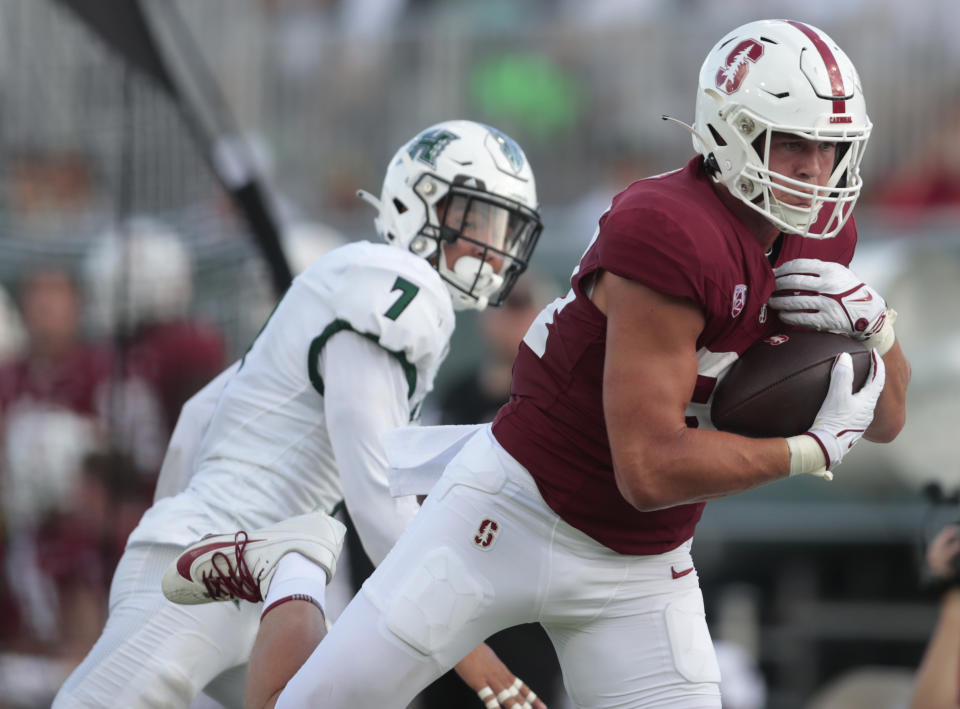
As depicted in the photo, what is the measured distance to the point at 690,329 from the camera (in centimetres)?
276

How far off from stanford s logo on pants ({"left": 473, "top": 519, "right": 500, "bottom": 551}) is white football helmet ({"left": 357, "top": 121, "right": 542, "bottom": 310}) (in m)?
0.91

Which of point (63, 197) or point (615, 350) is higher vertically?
point (615, 350)

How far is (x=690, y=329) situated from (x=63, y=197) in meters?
3.47

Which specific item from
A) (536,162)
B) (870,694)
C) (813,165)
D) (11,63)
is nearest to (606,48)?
(536,162)

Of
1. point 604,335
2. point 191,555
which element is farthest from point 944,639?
point 191,555

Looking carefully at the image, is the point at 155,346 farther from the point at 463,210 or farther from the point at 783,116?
the point at 783,116

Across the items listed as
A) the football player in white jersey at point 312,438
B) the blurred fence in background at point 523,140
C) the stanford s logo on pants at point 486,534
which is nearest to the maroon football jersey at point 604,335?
the stanford s logo on pants at point 486,534

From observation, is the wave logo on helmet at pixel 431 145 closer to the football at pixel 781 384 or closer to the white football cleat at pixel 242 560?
the white football cleat at pixel 242 560

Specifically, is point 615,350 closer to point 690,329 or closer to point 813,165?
point 690,329

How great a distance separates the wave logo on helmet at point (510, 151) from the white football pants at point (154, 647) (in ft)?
4.30

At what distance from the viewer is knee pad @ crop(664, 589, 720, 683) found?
304cm

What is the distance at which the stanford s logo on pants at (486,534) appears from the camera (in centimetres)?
300

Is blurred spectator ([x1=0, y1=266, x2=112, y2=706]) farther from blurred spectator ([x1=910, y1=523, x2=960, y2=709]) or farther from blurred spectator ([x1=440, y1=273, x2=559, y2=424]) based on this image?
blurred spectator ([x1=910, y1=523, x2=960, y2=709])

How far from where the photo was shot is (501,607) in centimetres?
301
